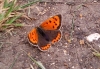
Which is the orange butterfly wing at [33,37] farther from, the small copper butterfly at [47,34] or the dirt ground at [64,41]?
the dirt ground at [64,41]

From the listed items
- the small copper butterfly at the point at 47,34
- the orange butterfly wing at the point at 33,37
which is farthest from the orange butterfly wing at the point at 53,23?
the orange butterfly wing at the point at 33,37

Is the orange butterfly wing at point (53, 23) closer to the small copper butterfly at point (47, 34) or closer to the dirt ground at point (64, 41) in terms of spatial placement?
the small copper butterfly at point (47, 34)

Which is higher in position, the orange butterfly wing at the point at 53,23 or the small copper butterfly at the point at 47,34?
the orange butterfly wing at the point at 53,23

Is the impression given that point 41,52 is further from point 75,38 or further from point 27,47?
point 75,38

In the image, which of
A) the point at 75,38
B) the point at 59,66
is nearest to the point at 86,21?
the point at 75,38

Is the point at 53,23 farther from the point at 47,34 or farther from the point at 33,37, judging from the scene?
the point at 33,37
